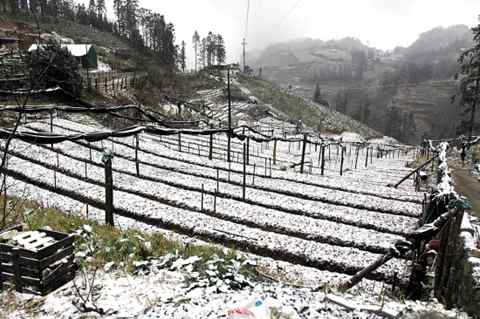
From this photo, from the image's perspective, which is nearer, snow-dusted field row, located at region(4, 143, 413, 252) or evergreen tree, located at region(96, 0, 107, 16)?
snow-dusted field row, located at region(4, 143, 413, 252)

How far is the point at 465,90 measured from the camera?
1303 inches

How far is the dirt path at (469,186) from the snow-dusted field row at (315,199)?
256 cm

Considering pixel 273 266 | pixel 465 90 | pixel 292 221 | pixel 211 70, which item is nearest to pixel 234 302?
pixel 273 266

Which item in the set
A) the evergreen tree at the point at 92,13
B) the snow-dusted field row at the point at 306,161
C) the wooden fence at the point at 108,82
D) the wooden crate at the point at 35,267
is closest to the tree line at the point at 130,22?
the evergreen tree at the point at 92,13

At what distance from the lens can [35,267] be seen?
496 centimetres

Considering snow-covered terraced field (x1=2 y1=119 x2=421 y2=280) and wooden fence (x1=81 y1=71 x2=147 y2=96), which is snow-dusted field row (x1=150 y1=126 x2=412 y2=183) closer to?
snow-covered terraced field (x1=2 y1=119 x2=421 y2=280)

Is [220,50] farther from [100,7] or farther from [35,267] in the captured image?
[35,267]

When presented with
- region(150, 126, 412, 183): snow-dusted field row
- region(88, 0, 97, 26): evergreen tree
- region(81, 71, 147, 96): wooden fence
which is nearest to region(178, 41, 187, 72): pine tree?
region(88, 0, 97, 26): evergreen tree

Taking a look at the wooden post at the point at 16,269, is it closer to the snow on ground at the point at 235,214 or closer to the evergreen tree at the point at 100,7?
the snow on ground at the point at 235,214

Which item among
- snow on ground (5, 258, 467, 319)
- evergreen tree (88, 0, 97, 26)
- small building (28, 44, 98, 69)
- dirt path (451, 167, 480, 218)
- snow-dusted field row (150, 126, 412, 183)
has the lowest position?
snow-dusted field row (150, 126, 412, 183)

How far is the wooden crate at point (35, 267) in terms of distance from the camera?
4.96 metres

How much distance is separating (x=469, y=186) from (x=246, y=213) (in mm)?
9614

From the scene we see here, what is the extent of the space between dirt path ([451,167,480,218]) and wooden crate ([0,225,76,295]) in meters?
10.9

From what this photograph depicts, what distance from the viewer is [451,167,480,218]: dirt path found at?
10.6 m
